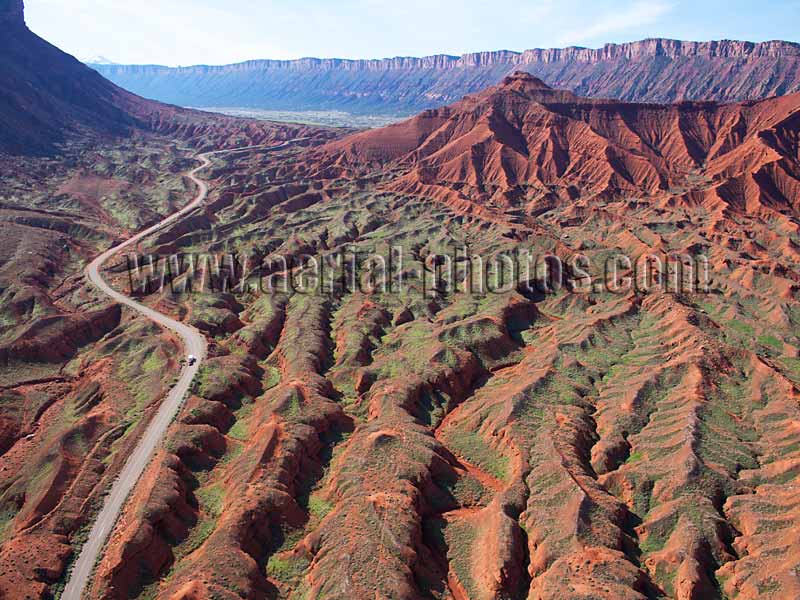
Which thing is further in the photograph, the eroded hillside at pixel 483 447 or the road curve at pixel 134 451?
the road curve at pixel 134 451

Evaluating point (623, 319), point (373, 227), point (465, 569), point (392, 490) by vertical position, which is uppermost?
point (373, 227)

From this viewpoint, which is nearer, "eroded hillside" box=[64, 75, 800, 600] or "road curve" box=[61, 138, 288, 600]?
"eroded hillside" box=[64, 75, 800, 600]

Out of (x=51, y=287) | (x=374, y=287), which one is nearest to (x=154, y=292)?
(x=51, y=287)

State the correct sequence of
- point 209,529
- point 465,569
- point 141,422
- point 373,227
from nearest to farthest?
1. point 465,569
2. point 209,529
3. point 141,422
4. point 373,227

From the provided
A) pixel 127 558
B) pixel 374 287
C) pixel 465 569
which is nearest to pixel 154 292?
pixel 374 287

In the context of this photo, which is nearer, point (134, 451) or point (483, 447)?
point (134, 451)

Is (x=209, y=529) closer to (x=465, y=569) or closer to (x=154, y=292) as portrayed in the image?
(x=465, y=569)


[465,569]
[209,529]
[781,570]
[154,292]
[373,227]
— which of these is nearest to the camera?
[781,570]

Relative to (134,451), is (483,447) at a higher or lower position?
lower

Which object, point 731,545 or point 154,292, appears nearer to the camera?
point 731,545

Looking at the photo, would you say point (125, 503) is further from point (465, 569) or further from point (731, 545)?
point (731, 545)

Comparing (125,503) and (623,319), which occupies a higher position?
(623,319)
